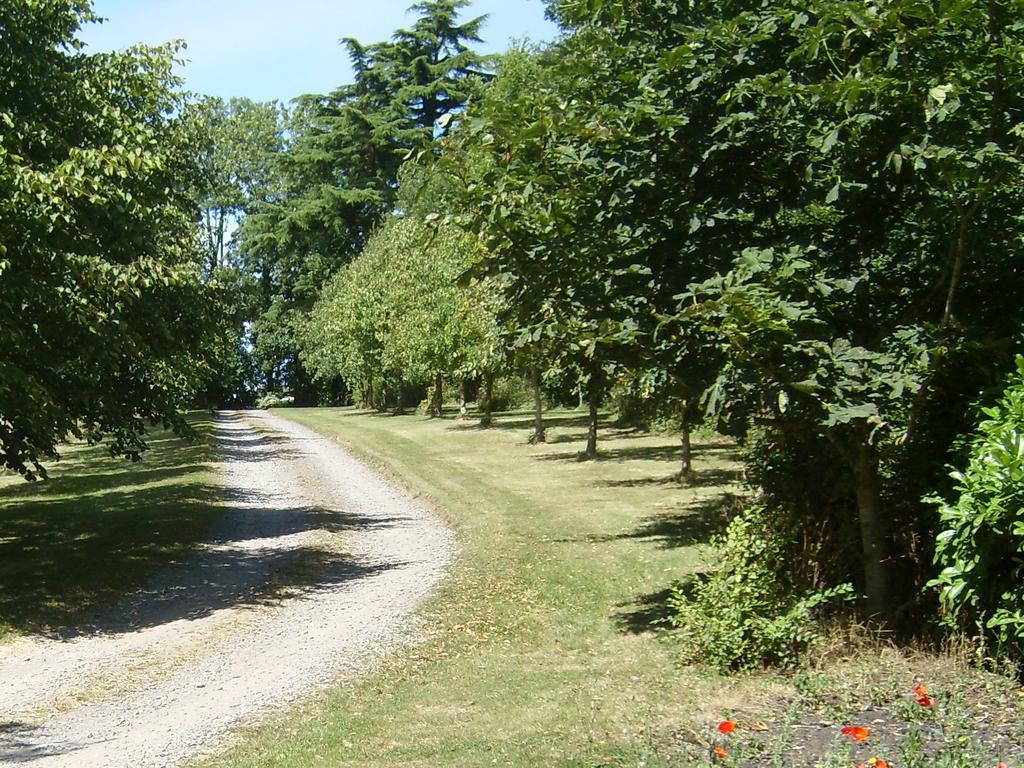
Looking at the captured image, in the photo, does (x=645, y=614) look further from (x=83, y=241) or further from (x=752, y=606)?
(x=83, y=241)

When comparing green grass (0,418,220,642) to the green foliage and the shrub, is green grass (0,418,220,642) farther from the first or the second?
the shrub

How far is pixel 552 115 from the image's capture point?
820cm

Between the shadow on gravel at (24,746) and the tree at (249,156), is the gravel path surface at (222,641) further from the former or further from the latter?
the tree at (249,156)

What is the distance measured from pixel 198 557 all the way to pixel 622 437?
1752 cm

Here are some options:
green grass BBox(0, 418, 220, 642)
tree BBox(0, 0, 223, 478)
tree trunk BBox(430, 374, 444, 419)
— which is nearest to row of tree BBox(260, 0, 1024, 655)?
tree BBox(0, 0, 223, 478)

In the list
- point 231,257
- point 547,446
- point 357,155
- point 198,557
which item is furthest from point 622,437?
point 231,257

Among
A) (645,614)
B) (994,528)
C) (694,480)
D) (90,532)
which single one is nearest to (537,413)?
(694,480)

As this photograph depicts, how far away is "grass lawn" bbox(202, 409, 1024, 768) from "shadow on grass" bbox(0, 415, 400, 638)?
266 cm

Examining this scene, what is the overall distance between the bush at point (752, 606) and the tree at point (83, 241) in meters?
6.44

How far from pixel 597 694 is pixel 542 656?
148 centimetres

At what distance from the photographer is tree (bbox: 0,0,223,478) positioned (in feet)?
33.0

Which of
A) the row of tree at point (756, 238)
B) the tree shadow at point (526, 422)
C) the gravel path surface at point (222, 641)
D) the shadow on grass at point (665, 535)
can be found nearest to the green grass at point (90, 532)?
the gravel path surface at point (222, 641)

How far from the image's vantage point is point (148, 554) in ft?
47.0

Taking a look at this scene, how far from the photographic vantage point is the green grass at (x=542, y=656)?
6184mm
